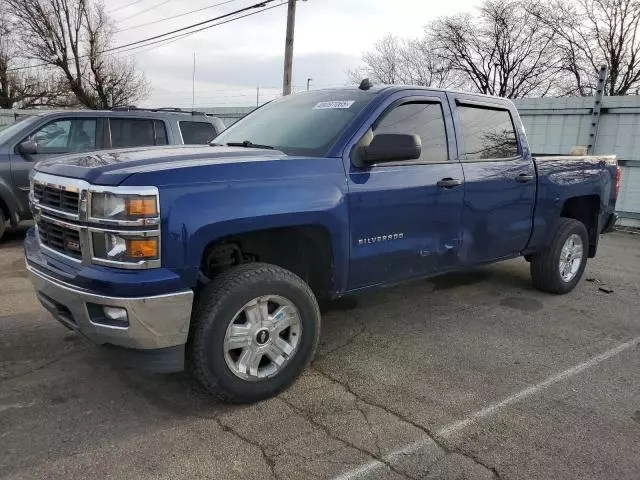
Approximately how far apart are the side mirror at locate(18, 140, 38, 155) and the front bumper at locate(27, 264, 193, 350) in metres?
5.04

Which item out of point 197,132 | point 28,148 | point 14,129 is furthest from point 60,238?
point 197,132

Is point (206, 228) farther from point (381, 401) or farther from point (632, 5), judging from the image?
point (632, 5)

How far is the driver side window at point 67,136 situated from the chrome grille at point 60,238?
14.9 ft

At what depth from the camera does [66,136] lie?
7539mm

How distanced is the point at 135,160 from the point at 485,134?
10.1 feet

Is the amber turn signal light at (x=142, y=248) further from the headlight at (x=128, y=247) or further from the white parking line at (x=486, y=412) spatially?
the white parking line at (x=486, y=412)

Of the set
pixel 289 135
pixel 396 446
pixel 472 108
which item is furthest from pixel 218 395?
pixel 472 108

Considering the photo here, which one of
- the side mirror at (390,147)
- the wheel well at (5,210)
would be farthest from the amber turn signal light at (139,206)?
the wheel well at (5,210)

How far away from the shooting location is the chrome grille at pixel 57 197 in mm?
2953

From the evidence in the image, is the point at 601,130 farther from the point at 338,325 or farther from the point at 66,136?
the point at 66,136

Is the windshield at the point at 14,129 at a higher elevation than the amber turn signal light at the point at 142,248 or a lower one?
higher

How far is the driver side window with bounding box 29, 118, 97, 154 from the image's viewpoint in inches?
293

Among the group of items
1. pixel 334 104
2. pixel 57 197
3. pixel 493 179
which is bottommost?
pixel 57 197

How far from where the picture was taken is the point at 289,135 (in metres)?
3.96
